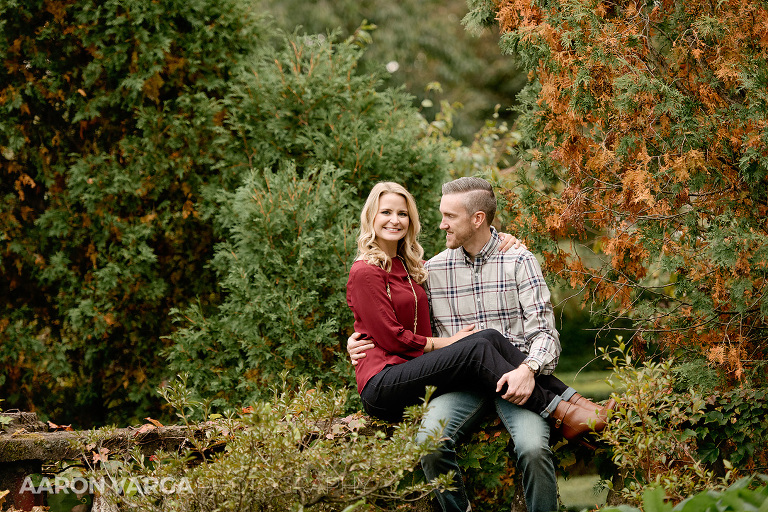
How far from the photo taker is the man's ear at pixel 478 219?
3.68m

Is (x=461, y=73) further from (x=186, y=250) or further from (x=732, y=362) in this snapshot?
(x=732, y=362)

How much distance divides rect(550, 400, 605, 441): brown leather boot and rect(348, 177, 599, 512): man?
0.24 ft

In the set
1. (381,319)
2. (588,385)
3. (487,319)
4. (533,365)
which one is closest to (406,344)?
(381,319)

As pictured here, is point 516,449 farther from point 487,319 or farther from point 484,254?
point 484,254

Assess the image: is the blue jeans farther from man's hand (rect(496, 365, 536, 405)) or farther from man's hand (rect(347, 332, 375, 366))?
man's hand (rect(347, 332, 375, 366))

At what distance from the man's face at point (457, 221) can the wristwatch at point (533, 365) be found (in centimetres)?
80

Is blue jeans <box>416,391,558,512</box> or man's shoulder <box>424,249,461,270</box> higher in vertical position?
man's shoulder <box>424,249,461,270</box>

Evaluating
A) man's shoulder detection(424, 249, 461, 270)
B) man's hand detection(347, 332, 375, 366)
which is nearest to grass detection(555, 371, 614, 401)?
man's shoulder detection(424, 249, 461, 270)

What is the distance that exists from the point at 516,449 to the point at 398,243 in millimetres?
1326

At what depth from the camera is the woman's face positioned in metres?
3.64

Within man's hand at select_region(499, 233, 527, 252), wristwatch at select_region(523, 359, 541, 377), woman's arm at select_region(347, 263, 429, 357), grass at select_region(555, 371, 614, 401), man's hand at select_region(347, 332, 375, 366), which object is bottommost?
grass at select_region(555, 371, 614, 401)

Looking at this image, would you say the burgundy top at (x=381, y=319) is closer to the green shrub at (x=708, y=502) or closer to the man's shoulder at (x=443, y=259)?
the man's shoulder at (x=443, y=259)

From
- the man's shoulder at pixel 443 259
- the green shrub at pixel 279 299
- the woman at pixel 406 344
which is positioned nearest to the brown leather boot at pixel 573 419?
the woman at pixel 406 344

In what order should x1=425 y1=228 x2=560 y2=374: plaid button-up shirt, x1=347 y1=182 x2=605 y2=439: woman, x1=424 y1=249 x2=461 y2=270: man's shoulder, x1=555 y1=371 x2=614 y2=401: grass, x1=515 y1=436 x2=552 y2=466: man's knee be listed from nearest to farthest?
x1=515 y1=436 x2=552 y2=466: man's knee < x1=347 y1=182 x2=605 y2=439: woman < x1=425 y1=228 x2=560 y2=374: plaid button-up shirt < x1=424 y1=249 x2=461 y2=270: man's shoulder < x1=555 y1=371 x2=614 y2=401: grass
